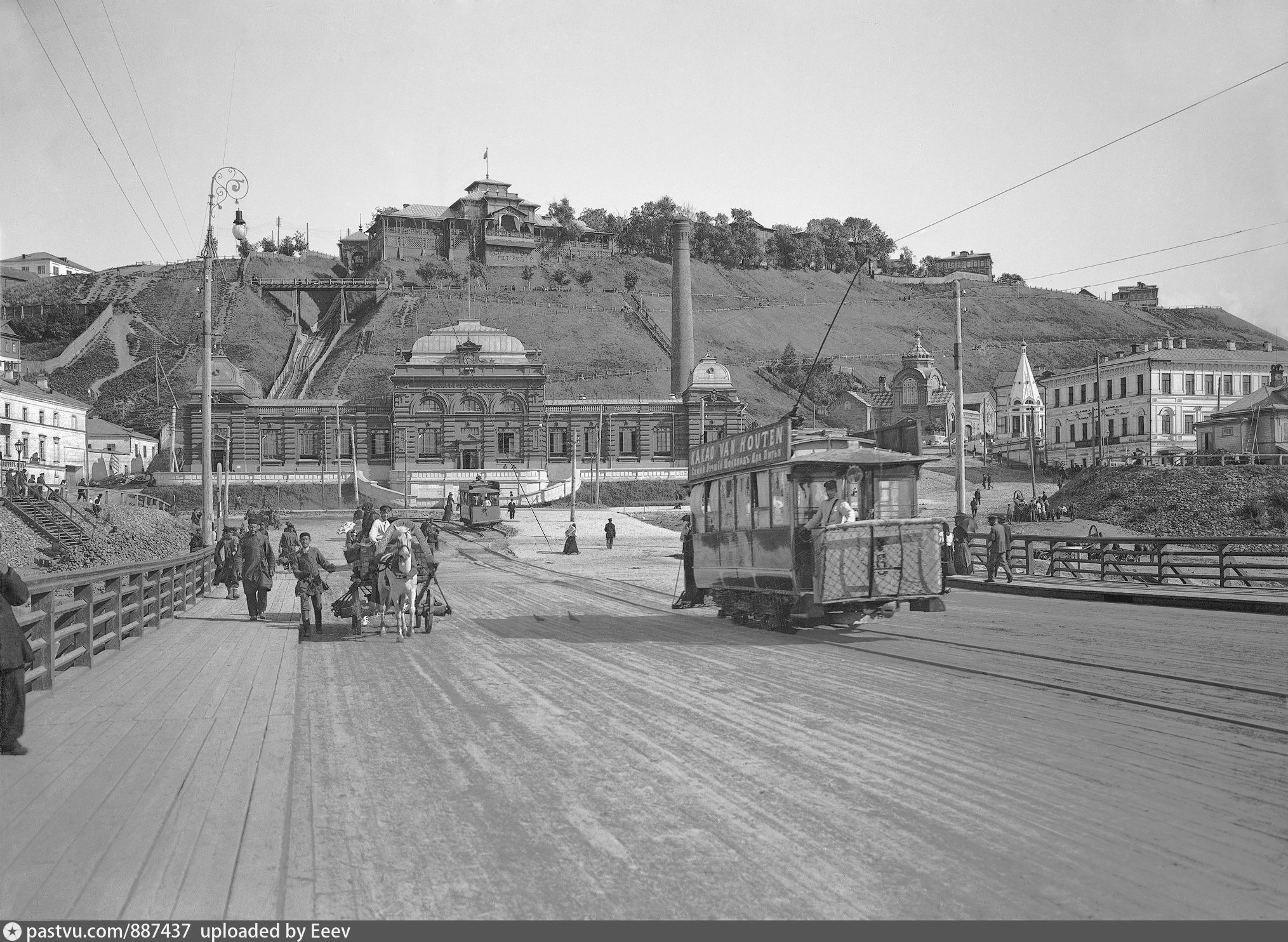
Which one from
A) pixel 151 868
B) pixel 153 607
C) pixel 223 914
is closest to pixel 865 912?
pixel 223 914

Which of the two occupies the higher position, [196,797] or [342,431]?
[342,431]

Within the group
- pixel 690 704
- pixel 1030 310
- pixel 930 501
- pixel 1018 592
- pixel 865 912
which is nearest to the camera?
pixel 865 912

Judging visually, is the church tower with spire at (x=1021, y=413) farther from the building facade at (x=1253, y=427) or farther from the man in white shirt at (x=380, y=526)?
the man in white shirt at (x=380, y=526)

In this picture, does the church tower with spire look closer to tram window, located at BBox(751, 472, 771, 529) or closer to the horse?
tram window, located at BBox(751, 472, 771, 529)

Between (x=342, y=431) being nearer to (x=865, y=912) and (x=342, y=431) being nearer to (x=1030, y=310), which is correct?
(x=865, y=912)

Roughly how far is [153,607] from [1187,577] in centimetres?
2436

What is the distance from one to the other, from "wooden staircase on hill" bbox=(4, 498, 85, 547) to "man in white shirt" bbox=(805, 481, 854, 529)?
35.9 metres

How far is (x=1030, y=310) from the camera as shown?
593 feet

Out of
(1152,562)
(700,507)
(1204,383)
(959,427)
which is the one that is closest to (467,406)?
(1204,383)

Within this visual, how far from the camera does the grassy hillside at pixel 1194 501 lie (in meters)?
53.2

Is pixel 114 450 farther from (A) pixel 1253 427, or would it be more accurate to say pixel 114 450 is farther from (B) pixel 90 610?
(B) pixel 90 610

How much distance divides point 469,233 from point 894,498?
14952 cm

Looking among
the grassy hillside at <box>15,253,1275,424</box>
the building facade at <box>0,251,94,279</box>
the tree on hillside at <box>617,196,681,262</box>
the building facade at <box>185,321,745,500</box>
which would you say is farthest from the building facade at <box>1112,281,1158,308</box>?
the building facade at <box>0,251,94,279</box>

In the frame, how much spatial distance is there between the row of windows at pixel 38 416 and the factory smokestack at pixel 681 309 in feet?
163
